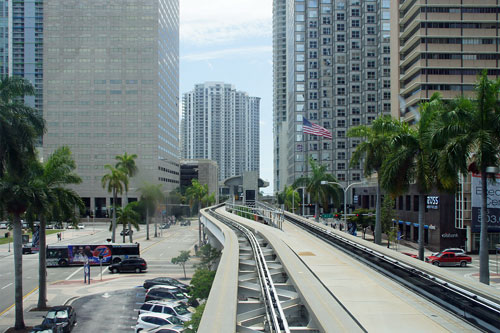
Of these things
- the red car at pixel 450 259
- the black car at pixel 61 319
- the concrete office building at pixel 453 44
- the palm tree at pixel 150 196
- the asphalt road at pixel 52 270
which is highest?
the concrete office building at pixel 453 44

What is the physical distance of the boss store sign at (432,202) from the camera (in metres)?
49.8

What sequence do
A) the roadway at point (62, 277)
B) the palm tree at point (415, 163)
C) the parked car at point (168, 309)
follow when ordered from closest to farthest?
the parked car at point (168, 309) → the palm tree at point (415, 163) → the roadway at point (62, 277)

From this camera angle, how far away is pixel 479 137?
2003cm

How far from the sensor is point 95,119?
113125 millimetres

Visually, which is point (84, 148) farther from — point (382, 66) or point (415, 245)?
point (415, 245)

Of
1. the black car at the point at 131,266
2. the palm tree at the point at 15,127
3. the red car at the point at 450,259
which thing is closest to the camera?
the palm tree at the point at 15,127

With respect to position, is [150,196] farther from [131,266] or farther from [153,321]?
[153,321]

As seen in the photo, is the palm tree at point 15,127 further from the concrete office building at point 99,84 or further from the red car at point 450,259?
the concrete office building at point 99,84

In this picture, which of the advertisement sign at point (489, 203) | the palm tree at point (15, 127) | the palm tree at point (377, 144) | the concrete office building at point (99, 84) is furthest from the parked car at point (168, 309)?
the concrete office building at point (99, 84)

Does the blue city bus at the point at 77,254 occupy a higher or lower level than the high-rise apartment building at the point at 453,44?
lower

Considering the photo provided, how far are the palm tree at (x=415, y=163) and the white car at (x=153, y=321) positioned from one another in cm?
1463

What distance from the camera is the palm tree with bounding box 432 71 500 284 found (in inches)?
787

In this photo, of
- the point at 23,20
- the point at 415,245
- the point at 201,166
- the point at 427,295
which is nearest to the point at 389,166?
the point at 427,295

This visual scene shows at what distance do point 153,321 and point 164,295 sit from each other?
6366 millimetres
